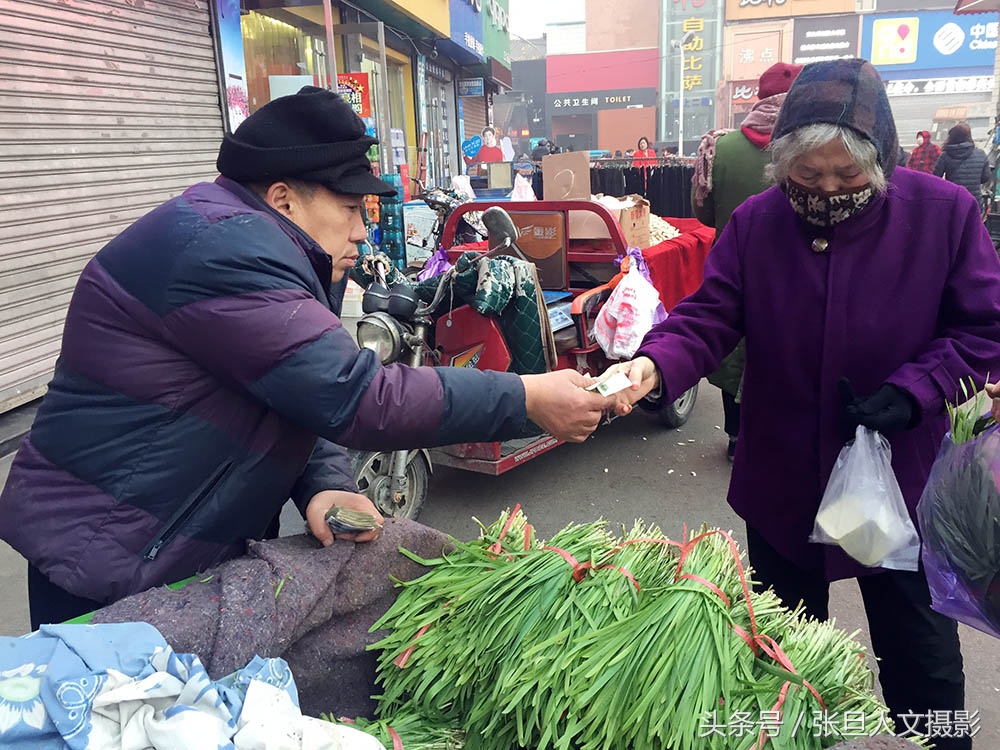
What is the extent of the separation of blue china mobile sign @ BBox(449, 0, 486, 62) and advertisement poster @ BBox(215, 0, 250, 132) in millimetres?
8921

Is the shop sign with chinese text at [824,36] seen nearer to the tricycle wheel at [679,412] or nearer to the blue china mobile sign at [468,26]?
the blue china mobile sign at [468,26]

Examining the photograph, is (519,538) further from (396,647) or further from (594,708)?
(594,708)

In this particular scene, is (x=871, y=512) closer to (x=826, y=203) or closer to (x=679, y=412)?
(x=826, y=203)

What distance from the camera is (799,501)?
2.09 meters

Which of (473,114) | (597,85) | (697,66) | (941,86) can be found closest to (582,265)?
(473,114)

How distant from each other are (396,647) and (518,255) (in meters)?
3.21

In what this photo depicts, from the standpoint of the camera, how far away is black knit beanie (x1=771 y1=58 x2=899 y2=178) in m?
1.74

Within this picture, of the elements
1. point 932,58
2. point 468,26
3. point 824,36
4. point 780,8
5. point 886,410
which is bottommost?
point 886,410

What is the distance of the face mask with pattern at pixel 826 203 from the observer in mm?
1839

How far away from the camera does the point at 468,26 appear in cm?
1819

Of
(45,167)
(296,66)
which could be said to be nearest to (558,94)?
(296,66)

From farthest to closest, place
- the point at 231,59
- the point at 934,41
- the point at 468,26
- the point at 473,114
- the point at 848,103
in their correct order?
the point at 934,41 < the point at 473,114 < the point at 468,26 < the point at 231,59 < the point at 848,103

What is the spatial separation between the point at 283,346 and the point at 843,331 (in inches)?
54.5

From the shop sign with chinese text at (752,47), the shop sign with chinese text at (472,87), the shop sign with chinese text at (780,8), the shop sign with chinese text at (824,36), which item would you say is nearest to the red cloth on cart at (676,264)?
the shop sign with chinese text at (472,87)
